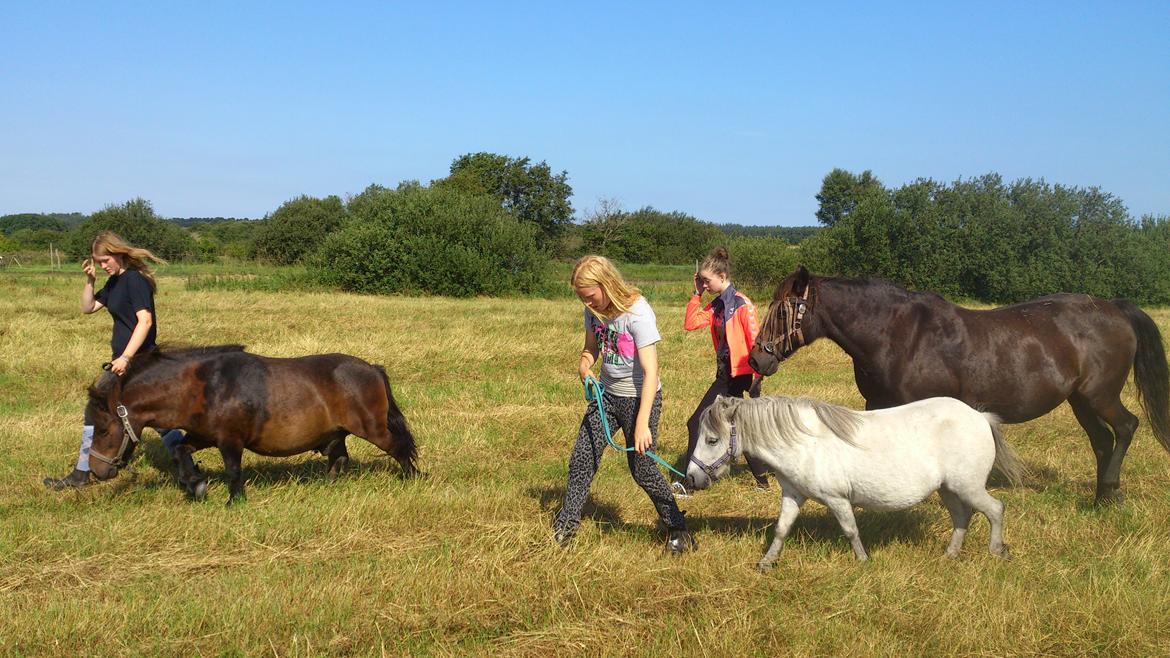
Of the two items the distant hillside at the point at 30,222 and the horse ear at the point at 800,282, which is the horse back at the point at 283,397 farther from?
the distant hillside at the point at 30,222

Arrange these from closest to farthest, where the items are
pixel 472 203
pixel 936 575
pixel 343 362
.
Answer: pixel 936 575
pixel 343 362
pixel 472 203

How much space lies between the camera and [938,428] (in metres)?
4.77

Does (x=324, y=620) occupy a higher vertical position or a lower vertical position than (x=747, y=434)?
lower

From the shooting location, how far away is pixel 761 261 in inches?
1558

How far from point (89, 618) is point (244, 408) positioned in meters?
2.21

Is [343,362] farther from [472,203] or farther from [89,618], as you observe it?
[472,203]

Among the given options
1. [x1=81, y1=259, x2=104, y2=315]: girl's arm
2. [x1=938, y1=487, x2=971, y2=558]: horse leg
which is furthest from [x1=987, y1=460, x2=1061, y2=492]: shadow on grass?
[x1=81, y1=259, x2=104, y2=315]: girl's arm

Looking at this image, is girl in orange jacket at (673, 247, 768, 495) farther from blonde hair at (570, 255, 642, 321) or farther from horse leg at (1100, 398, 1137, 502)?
horse leg at (1100, 398, 1137, 502)

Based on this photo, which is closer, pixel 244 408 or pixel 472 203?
pixel 244 408

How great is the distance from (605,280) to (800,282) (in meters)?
2.23

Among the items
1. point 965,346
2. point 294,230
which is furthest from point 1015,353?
point 294,230

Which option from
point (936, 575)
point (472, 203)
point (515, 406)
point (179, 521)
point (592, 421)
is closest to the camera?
point (936, 575)

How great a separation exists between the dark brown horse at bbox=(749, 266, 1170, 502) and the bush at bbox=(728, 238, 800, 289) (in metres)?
31.9

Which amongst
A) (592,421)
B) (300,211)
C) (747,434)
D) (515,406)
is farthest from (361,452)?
(300,211)
